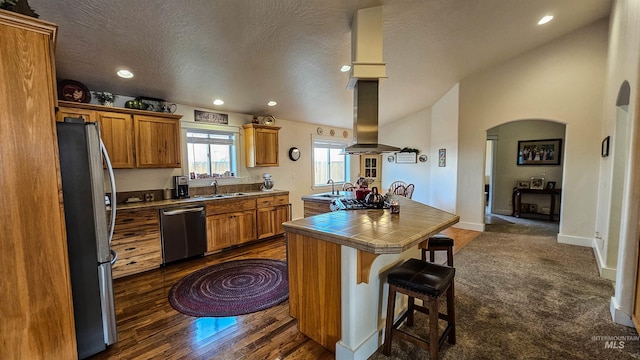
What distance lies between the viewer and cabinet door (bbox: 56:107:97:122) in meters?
2.86

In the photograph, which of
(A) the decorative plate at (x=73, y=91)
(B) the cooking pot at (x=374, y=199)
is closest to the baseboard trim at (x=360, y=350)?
(B) the cooking pot at (x=374, y=199)

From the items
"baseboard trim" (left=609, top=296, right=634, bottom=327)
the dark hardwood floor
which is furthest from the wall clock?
"baseboard trim" (left=609, top=296, right=634, bottom=327)

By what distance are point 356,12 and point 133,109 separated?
308 cm

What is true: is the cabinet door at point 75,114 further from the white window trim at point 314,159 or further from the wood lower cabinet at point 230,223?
the white window trim at point 314,159

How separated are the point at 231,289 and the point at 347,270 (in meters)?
1.73

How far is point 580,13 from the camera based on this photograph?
11.7 ft

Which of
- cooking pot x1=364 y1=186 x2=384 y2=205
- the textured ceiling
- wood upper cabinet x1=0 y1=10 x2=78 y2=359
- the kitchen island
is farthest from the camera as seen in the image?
cooking pot x1=364 y1=186 x2=384 y2=205

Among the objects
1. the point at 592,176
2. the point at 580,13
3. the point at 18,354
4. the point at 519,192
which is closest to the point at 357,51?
the point at 18,354

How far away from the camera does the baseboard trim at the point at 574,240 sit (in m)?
4.14

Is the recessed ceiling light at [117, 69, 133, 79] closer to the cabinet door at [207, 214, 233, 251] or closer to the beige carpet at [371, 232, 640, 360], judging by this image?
the cabinet door at [207, 214, 233, 251]

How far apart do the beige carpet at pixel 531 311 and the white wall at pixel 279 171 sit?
3.46 m

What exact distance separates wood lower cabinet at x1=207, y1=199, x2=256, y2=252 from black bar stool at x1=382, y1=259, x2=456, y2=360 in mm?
2910

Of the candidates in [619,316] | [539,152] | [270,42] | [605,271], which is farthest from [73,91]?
[539,152]

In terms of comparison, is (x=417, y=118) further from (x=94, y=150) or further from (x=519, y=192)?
(x=94, y=150)
